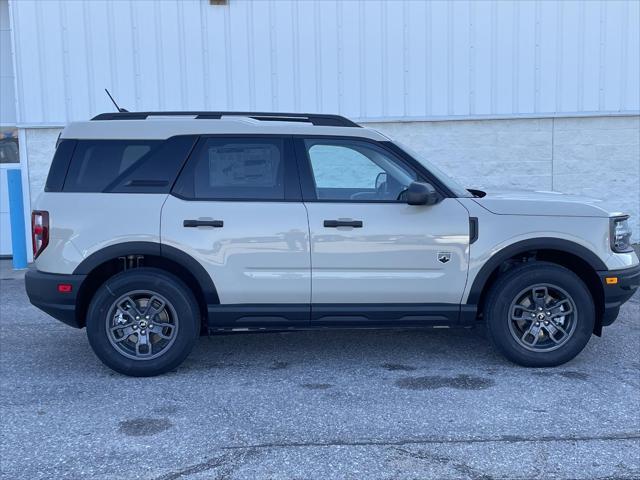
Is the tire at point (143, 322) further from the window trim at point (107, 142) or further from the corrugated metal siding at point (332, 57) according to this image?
the corrugated metal siding at point (332, 57)

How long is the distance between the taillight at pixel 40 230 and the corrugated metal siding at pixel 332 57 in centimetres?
560

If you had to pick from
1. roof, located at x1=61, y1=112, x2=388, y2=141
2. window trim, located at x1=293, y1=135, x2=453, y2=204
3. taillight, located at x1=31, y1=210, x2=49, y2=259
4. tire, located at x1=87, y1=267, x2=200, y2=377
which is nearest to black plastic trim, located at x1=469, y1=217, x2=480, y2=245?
window trim, located at x1=293, y1=135, x2=453, y2=204

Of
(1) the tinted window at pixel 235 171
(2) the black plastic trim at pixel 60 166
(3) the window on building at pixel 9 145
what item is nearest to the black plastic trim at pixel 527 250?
(1) the tinted window at pixel 235 171

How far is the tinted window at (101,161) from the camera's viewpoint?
510 centimetres

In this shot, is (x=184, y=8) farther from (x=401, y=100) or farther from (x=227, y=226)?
(x=227, y=226)

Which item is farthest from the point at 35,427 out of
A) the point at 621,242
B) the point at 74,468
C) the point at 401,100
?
the point at 401,100

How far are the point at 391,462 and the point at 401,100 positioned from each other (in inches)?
303

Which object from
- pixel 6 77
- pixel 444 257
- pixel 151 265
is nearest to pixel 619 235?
pixel 444 257

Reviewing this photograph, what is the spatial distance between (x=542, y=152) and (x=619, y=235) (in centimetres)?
586

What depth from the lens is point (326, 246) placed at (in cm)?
505

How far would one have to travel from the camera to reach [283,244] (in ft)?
16.6

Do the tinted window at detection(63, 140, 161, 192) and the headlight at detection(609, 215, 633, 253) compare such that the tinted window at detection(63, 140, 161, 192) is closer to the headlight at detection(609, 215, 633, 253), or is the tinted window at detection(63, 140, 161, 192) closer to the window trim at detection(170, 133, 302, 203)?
the window trim at detection(170, 133, 302, 203)

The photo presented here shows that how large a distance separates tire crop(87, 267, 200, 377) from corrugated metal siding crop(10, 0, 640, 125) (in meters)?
5.85

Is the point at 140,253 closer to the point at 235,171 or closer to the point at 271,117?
the point at 235,171
